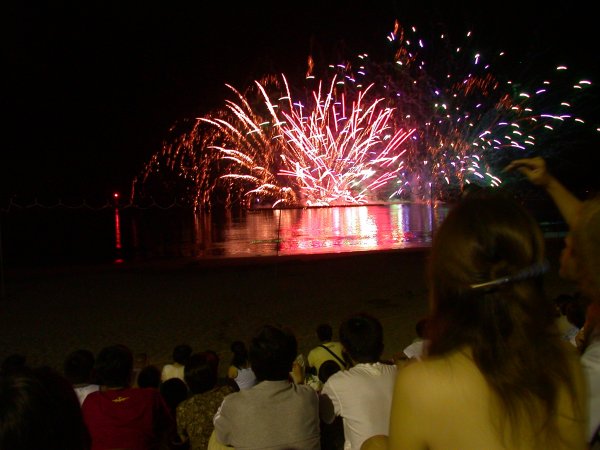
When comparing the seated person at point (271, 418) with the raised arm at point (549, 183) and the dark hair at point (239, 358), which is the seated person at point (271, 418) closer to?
the raised arm at point (549, 183)

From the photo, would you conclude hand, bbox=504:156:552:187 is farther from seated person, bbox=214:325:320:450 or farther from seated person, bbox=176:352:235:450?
seated person, bbox=176:352:235:450

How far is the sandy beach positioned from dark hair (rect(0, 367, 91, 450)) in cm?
571

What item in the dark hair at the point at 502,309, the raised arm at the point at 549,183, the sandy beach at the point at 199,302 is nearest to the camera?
the dark hair at the point at 502,309

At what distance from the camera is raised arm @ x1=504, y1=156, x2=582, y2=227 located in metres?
2.73

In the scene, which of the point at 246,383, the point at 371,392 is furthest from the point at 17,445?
the point at 246,383

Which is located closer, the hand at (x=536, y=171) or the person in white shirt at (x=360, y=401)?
the hand at (x=536, y=171)

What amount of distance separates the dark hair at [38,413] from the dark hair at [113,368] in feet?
7.96

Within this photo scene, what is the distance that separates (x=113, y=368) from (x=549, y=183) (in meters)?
2.98

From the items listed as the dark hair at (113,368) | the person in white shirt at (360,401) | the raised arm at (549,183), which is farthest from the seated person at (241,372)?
the raised arm at (549,183)

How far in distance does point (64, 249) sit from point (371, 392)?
29142mm

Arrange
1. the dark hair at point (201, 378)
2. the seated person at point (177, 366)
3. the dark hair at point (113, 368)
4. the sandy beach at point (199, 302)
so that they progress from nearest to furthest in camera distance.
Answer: the dark hair at point (113, 368) < the dark hair at point (201, 378) < the seated person at point (177, 366) < the sandy beach at point (199, 302)

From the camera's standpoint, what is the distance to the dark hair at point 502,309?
5.12 feet

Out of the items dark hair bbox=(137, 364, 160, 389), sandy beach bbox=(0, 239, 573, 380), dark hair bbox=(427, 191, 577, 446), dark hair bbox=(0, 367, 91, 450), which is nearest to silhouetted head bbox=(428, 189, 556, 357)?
dark hair bbox=(427, 191, 577, 446)

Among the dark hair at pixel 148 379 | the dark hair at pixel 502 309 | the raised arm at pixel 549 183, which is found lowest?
the dark hair at pixel 148 379
